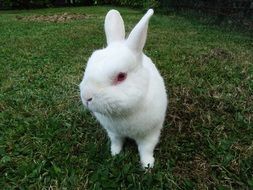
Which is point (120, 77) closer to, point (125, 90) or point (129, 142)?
point (125, 90)

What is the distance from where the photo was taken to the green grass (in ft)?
9.21

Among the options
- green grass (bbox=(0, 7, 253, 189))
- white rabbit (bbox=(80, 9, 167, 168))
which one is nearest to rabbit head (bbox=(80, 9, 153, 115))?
white rabbit (bbox=(80, 9, 167, 168))

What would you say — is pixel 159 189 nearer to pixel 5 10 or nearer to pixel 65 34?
pixel 65 34

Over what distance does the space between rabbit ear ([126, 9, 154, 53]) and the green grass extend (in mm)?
838

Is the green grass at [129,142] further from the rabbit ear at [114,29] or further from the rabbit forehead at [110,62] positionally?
the rabbit ear at [114,29]

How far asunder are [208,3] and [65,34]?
459 cm

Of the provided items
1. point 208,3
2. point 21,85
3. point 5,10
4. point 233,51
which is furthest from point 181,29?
point 5,10

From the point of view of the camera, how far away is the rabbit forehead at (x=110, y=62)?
2.44 metres

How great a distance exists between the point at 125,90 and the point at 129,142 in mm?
909

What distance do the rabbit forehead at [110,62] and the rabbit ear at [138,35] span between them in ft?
0.16

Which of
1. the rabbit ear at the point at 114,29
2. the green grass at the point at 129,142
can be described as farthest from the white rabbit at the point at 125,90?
the green grass at the point at 129,142

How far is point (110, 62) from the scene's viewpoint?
98.1 inches

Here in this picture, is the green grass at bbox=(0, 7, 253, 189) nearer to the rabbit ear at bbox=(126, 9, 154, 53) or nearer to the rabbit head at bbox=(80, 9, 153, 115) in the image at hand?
the rabbit head at bbox=(80, 9, 153, 115)

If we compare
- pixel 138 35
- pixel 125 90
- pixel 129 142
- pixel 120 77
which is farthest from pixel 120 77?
pixel 129 142
